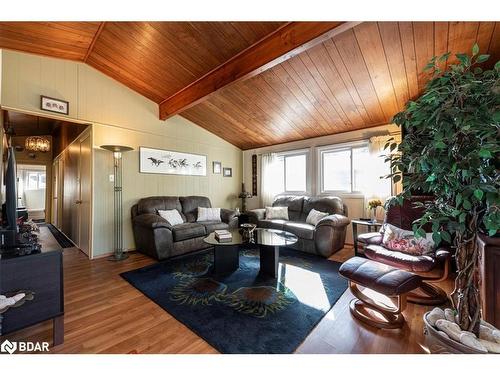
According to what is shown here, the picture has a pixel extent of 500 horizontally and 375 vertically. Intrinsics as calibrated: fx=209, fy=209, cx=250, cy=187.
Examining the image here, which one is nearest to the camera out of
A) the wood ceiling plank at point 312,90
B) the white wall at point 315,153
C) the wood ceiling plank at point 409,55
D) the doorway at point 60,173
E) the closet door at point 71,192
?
the wood ceiling plank at point 409,55

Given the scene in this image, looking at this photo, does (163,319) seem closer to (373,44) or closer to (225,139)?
A: (373,44)

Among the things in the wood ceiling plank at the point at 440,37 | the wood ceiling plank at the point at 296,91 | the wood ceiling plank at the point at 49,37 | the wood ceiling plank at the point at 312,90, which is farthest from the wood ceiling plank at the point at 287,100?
the wood ceiling plank at the point at 49,37

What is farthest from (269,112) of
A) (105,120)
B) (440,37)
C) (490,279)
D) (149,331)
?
(149,331)

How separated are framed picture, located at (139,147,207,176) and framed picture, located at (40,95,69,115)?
114 cm

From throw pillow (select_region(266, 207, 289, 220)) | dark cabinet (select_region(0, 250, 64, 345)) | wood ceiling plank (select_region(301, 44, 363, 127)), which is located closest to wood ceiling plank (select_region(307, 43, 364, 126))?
wood ceiling plank (select_region(301, 44, 363, 127))

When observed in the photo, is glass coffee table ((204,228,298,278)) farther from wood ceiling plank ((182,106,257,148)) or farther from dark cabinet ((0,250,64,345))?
wood ceiling plank ((182,106,257,148))

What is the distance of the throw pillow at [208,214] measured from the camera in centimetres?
414

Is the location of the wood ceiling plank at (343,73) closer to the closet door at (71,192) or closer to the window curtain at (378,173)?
the window curtain at (378,173)

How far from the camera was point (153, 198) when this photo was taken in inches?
150

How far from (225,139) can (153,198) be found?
7.66 ft

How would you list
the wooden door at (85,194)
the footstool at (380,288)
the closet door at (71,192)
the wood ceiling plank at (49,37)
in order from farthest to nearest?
the closet door at (71,192) → the wooden door at (85,194) → the wood ceiling plank at (49,37) → the footstool at (380,288)

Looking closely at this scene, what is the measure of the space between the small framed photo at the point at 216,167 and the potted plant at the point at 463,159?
4.28 m
